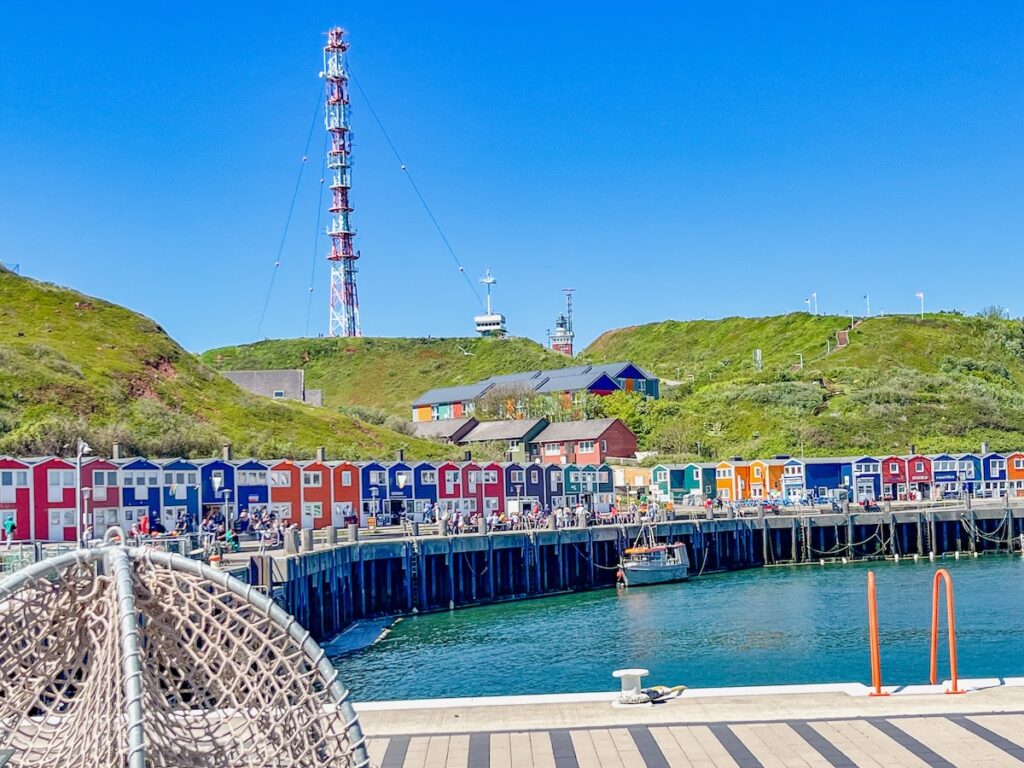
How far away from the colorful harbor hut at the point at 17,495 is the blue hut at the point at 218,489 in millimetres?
8452

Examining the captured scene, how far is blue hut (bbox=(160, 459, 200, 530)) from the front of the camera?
52.6 meters

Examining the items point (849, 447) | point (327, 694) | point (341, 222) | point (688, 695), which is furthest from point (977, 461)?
point (341, 222)

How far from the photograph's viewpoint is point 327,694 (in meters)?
11.8

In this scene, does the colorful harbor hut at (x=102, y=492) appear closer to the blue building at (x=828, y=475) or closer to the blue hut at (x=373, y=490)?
the blue hut at (x=373, y=490)

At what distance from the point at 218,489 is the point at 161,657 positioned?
43345 mm

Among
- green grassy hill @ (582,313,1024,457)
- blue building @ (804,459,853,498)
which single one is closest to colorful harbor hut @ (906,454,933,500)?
blue building @ (804,459,853,498)

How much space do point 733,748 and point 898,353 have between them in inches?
5440

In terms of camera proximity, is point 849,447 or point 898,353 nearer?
point 849,447

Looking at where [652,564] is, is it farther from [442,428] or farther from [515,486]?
[442,428]

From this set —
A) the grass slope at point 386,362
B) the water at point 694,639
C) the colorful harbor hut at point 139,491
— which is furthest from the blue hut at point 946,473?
the grass slope at point 386,362

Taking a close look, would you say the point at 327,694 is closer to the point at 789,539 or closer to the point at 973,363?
the point at 789,539

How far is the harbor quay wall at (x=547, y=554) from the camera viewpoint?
41.8m

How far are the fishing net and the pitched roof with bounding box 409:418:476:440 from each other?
96522mm

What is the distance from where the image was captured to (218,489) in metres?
54.5
